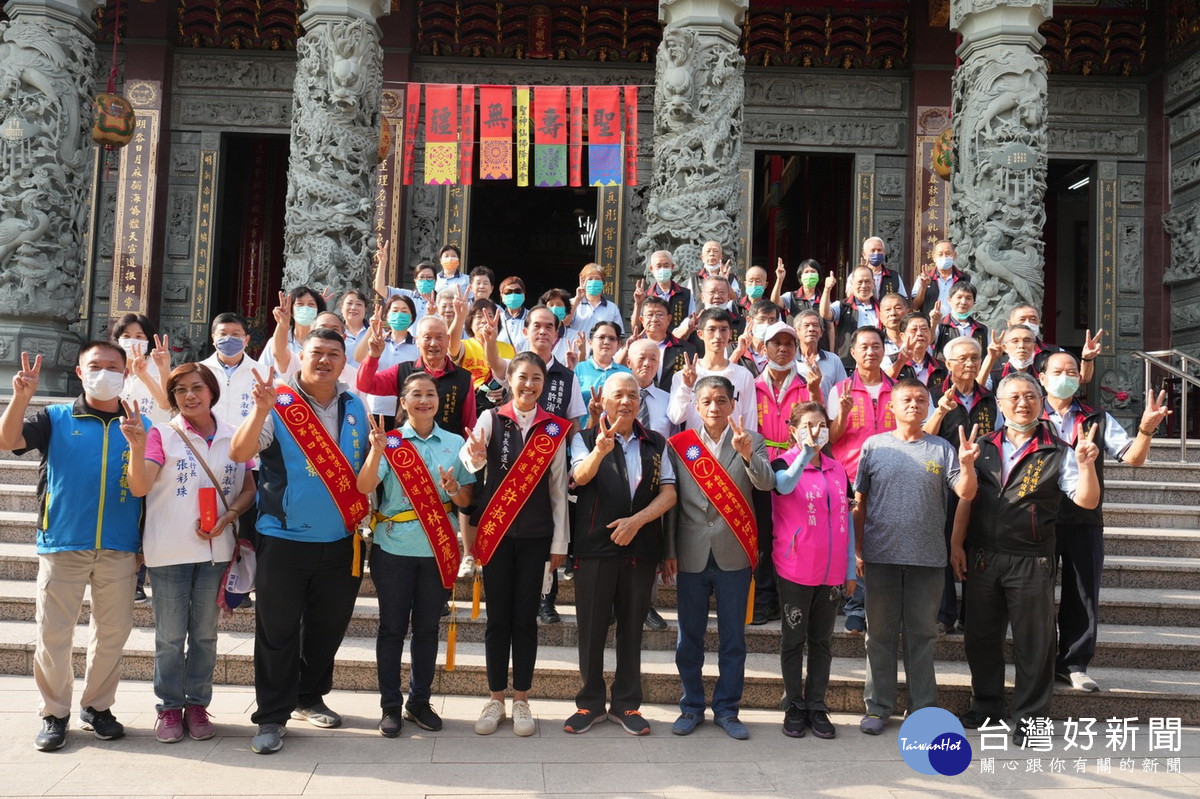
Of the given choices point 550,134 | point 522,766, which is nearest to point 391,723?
point 522,766

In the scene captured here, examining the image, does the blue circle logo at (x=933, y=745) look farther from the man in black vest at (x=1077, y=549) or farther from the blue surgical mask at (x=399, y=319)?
the blue surgical mask at (x=399, y=319)

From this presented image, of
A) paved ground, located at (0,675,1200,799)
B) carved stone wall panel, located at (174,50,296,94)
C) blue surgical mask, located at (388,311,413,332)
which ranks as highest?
carved stone wall panel, located at (174,50,296,94)

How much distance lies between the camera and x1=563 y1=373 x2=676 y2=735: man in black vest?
453 cm

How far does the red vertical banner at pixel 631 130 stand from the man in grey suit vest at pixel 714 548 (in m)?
6.16

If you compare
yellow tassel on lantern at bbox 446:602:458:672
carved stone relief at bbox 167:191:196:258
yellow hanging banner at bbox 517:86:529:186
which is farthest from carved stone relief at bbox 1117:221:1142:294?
carved stone relief at bbox 167:191:196:258

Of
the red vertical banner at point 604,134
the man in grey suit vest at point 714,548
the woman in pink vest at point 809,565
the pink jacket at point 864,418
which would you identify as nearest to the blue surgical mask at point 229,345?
the man in grey suit vest at point 714,548

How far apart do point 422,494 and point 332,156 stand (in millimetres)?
6164

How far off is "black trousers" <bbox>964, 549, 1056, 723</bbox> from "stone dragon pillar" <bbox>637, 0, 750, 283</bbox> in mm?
5064

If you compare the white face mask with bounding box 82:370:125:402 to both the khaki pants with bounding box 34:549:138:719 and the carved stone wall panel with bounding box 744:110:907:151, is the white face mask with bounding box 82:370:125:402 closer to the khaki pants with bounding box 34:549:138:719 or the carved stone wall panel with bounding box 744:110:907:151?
the khaki pants with bounding box 34:549:138:719

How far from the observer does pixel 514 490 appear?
14.8 ft

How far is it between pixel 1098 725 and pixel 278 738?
4.15 metres

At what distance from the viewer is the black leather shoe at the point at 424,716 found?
4.45 meters

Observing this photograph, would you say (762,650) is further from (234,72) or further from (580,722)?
(234,72)

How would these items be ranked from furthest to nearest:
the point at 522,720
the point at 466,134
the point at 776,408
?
the point at 466,134, the point at 776,408, the point at 522,720
